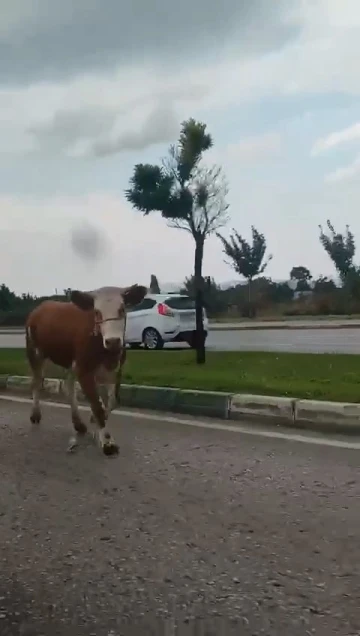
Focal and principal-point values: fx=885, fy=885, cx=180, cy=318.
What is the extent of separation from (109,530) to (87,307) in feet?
8.53

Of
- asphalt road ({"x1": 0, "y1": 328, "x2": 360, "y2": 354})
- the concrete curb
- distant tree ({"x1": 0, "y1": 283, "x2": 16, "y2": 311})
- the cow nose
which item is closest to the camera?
the cow nose

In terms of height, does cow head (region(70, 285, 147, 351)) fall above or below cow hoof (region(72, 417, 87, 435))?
above

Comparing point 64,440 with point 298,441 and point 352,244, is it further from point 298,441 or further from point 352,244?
point 352,244

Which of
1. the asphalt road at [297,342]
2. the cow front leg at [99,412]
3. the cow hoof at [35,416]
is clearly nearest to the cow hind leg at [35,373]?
the cow hoof at [35,416]

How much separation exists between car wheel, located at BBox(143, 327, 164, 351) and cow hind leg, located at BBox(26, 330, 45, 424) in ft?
37.9

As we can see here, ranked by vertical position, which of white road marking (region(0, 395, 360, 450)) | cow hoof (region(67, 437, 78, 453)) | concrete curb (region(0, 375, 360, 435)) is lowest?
cow hoof (region(67, 437, 78, 453))

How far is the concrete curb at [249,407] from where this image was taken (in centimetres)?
769

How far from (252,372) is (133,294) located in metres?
4.10

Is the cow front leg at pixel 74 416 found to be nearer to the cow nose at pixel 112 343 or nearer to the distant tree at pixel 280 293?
the cow nose at pixel 112 343

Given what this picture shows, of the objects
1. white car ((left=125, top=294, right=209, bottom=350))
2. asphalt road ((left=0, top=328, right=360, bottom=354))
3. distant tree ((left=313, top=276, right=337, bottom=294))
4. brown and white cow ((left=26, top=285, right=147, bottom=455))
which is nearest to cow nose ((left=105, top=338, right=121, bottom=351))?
brown and white cow ((left=26, top=285, right=147, bottom=455))

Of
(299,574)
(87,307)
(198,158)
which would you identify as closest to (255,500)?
(299,574)

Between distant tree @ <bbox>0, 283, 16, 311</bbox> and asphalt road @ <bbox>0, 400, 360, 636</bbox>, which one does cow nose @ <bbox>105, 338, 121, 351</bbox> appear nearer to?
asphalt road @ <bbox>0, 400, 360, 636</bbox>

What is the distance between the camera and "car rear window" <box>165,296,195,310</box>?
806 inches

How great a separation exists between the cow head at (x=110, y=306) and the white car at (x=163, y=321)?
12.9 m
